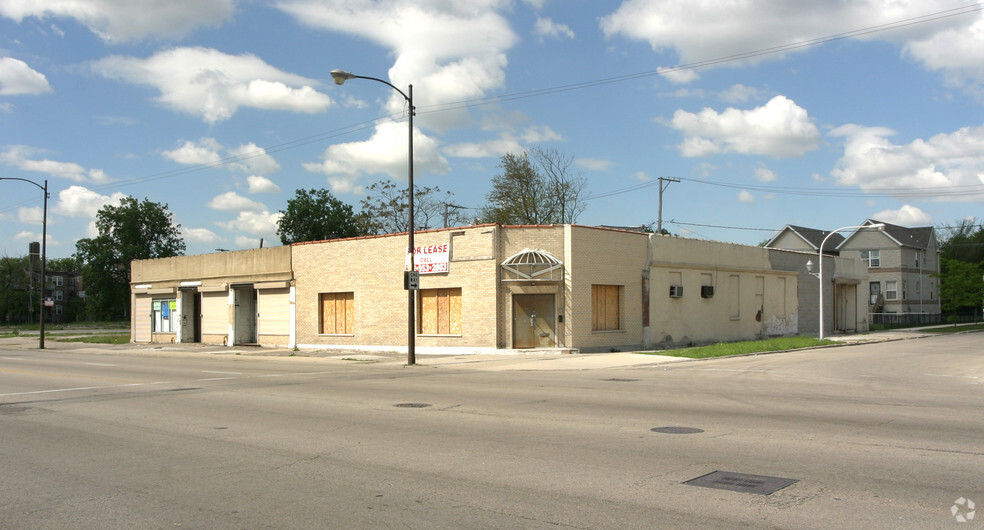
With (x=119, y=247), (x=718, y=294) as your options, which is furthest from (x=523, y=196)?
(x=119, y=247)

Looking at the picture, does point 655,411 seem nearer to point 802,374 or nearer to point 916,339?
point 802,374

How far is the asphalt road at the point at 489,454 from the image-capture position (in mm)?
6184

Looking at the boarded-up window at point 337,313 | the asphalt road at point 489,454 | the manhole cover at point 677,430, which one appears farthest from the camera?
the boarded-up window at point 337,313

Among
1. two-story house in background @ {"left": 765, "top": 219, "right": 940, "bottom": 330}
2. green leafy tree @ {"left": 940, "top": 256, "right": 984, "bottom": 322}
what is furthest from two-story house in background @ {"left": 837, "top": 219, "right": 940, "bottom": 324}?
green leafy tree @ {"left": 940, "top": 256, "right": 984, "bottom": 322}

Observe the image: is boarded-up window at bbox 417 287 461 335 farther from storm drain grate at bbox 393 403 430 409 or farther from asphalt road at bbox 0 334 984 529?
storm drain grate at bbox 393 403 430 409

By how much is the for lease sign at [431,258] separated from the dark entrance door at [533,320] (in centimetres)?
358

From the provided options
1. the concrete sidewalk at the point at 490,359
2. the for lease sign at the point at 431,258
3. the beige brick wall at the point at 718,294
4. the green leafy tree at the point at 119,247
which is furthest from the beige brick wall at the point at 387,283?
the green leafy tree at the point at 119,247

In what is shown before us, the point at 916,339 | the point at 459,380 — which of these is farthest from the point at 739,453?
the point at 916,339

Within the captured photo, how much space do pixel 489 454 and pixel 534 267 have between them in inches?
785

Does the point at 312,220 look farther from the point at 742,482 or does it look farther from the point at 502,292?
the point at 742,482

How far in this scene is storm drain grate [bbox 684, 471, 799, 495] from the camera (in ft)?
22.3

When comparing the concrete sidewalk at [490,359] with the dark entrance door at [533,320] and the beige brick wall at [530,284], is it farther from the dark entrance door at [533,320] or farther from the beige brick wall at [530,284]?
the beige brick wall at [530,284]

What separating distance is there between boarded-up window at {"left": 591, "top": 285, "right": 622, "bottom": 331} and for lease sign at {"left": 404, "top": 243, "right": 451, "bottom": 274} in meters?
6.25

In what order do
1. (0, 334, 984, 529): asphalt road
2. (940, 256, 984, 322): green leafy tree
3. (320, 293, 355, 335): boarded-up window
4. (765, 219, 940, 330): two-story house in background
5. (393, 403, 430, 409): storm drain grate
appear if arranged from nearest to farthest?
(0, 334, 984, 529): asphalt road < (393, 403, 430, 409): storm drain grate < (320, 293, 355, 335): boarded-up window < (940, 256, 984, 322): green leafy tree < (765, 219, 940, 330): two-story house in background
